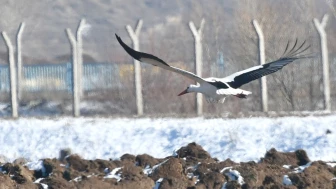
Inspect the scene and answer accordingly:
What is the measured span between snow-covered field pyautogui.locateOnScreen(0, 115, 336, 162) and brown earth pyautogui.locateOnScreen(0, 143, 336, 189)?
3.26 m

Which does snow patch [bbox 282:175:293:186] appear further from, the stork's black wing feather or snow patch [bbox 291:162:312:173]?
the stork's black wing feather

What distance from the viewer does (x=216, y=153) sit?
18.4m

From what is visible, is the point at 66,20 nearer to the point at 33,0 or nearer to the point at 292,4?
the point at 33,0

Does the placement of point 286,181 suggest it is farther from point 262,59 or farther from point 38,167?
point 262,59

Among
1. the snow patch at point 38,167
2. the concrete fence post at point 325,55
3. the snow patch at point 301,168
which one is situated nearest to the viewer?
the snow patch at point 301,168

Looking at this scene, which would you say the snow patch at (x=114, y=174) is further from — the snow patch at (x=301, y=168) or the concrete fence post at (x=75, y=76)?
the concrete fence post at (x=75, y=76)

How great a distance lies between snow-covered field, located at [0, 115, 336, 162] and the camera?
18641 millimetres

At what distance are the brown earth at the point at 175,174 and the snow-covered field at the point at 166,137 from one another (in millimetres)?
3259

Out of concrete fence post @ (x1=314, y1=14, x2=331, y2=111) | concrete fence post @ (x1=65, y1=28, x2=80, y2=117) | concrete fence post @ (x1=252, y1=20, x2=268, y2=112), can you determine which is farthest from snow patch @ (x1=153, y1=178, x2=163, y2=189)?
concrete fence post @ (x1=314, y1=14, x2=331, y2=111)

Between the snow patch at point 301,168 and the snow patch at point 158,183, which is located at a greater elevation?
the snow patch at point 301,168

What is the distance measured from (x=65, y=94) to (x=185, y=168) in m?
13.6

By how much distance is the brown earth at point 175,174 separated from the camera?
43.3ft

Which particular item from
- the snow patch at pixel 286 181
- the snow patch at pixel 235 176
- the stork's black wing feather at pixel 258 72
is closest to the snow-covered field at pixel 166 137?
the stork's black wing feather at pixel 258 72

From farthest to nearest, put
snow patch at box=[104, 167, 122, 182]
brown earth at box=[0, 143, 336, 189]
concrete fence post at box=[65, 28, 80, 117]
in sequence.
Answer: concrete fence post at box=[65, 28, 80, 117]
snow patch at box=[104, 167, 122, 182]
brown earth at box=[0, 143, 336, 189]
